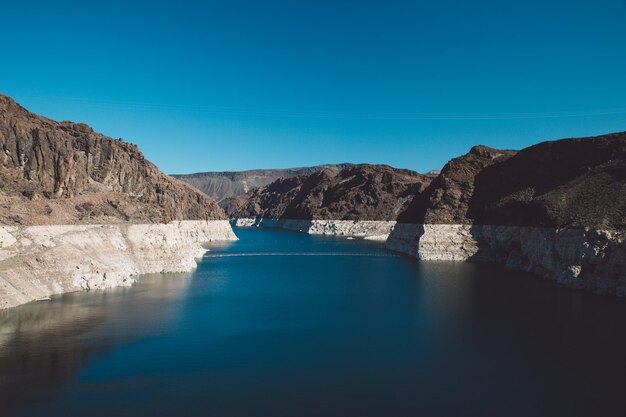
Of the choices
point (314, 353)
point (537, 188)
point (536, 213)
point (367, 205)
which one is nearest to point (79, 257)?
point (314, 353)

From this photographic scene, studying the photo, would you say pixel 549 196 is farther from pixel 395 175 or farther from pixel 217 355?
pixel 395 175

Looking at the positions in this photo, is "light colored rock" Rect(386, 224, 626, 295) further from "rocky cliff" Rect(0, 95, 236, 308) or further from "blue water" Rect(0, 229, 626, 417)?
"rocky cliff" Rect(0, 95, 236, 308)

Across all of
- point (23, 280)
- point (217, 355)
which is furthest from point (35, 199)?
point (217, 355)

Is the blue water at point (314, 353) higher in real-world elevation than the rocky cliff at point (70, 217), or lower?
lower

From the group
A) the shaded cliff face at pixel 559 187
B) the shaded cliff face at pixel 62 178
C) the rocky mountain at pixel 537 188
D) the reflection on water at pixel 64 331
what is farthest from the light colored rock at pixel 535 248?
the shaded cliff face at pixel 62 178

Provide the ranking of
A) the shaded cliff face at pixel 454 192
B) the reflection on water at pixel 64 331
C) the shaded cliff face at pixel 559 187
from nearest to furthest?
the reflection on water at pixel 64 331
the shaded cliff face at pixel 559 187
the shaded cliff face at pixel 454 192

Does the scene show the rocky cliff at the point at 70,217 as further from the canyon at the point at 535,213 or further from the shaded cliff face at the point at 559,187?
the shaded cliff face at the point at 559,187
